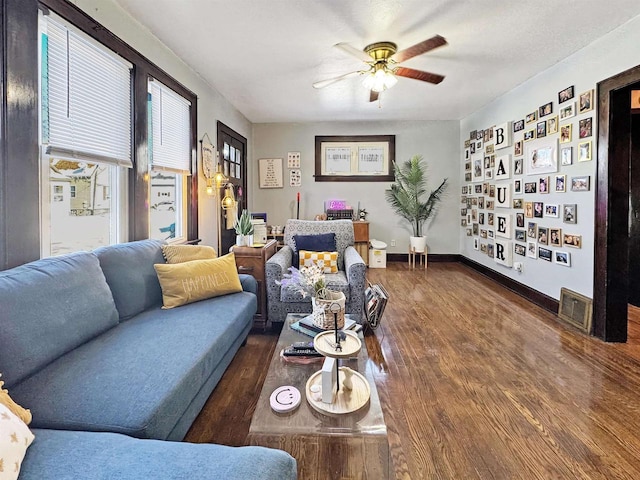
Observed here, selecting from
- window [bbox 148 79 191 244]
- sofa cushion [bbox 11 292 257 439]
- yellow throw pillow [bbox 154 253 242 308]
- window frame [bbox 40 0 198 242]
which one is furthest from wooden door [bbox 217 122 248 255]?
sofa cushion [bbox 11 292 257 439]

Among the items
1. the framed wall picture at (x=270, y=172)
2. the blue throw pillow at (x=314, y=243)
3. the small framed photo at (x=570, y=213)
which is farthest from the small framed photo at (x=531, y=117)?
the framed wall picture at (x=270, y=172)

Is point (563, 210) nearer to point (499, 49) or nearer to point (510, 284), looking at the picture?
point (510, 284)

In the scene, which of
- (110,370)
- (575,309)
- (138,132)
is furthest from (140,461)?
(575,309)

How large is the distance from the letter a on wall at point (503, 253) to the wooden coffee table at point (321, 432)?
3.38m

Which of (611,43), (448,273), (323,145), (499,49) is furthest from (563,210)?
(323,145)

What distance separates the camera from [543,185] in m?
3.67

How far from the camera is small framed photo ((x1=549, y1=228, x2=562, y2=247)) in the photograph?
11.3ft

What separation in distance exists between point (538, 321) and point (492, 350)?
973 mm

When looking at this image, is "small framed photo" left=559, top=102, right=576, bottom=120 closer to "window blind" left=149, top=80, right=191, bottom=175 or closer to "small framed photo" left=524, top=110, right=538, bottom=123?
"small framed photo" left=524, top=110, right=538, bottom=123

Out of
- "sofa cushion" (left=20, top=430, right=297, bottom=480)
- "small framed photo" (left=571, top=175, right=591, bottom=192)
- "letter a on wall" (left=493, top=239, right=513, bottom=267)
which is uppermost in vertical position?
"small framed photo" (left=571, top=175, right=591, bottom=192)

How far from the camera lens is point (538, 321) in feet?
10.7

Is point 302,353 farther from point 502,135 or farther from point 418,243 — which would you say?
point 418,243

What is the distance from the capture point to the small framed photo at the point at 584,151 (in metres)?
3.02

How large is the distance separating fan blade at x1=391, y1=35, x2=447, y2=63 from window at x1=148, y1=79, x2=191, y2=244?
6.66 ft
